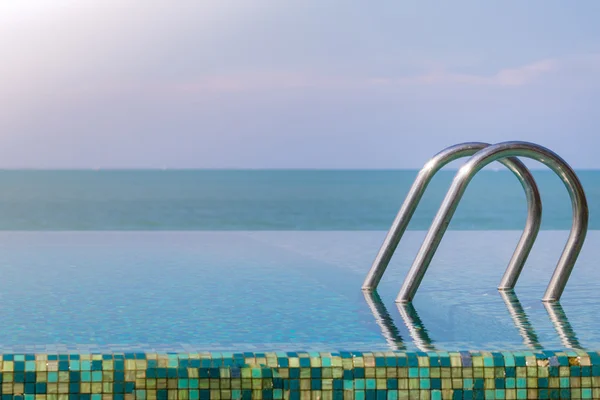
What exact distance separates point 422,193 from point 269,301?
104 cm

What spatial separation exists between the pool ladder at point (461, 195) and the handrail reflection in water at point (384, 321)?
0.49 ft

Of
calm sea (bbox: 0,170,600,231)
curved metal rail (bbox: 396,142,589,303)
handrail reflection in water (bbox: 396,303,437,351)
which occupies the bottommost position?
handrail reflection in water (bbox: 396,303,437,351)

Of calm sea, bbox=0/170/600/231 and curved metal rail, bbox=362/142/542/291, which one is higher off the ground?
calm sea, bbox=0/170/600/231

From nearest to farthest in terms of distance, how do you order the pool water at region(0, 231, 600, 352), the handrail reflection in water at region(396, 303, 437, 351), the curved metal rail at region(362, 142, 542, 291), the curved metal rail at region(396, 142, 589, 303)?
the handrail reflection in water at region(396, 303, 437, 351)
the pool water at region(0, 231, 600, 352)
the curved metal rail at region(396, 142, 589, 303)
the curved metal rail at region(362, 142, 542, 291)

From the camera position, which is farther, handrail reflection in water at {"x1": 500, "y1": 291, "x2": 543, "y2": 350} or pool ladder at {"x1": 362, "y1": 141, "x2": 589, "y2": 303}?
pool ladder at {"x1": 362, "y1": 141, "x2": 589, "y2": 303}

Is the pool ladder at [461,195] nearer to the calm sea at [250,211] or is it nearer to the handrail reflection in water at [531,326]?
the handrail reflection in water at [531,326]

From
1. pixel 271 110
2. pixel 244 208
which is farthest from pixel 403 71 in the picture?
pixel 244 208

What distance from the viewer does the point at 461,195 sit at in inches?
188

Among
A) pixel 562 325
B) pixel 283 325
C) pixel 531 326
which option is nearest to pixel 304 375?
pixel 283 325

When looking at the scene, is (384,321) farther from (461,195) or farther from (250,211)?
(250,211)

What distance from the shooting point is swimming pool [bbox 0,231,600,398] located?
3.22m

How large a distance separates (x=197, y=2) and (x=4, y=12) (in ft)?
41.5

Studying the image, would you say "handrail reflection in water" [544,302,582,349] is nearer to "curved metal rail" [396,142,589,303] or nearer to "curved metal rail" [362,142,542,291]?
"curved metal rail" [396,142,589,303]

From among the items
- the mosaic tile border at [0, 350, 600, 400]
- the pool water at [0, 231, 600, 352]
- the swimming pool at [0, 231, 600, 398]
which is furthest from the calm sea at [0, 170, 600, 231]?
the mosaic tile border at [0, 350, 600, 400]
